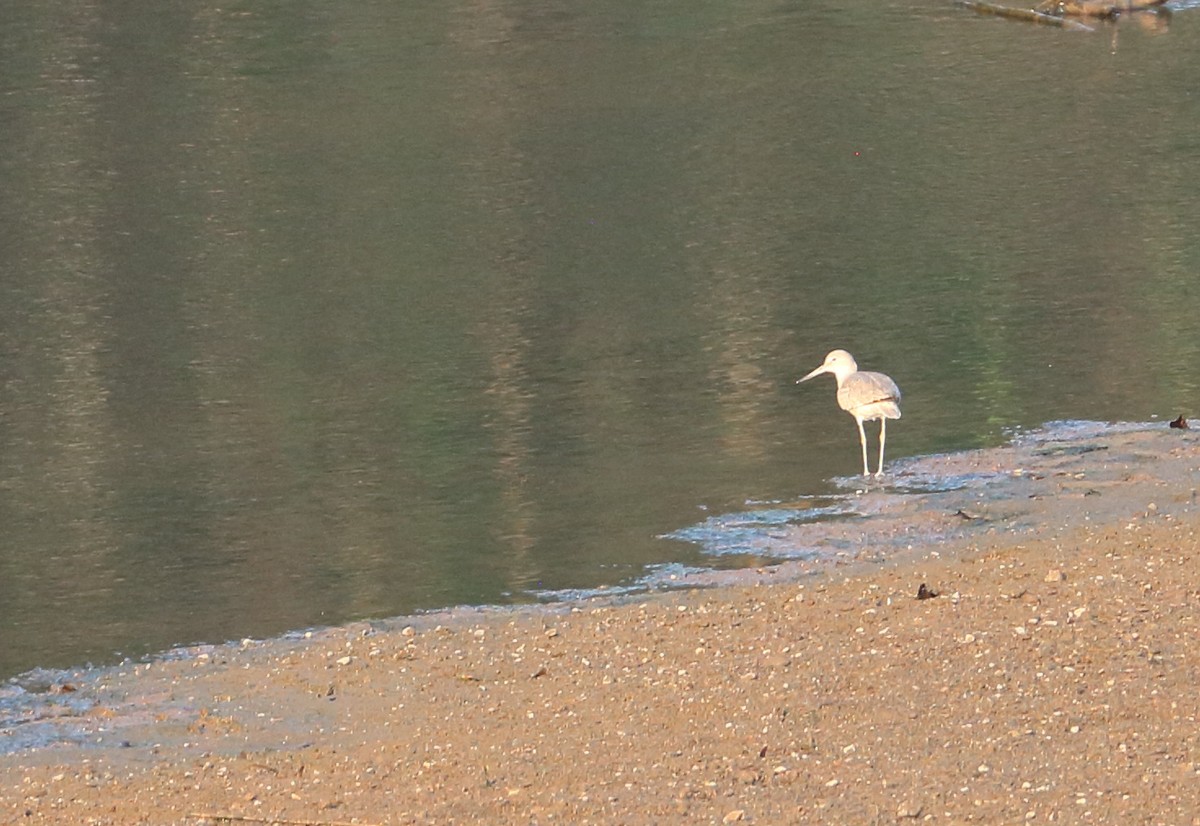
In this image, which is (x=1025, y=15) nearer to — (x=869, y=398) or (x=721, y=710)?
(x=869, y=398)

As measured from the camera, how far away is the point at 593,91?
26.6 meters

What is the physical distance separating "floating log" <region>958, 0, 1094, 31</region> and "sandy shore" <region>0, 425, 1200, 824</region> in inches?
842

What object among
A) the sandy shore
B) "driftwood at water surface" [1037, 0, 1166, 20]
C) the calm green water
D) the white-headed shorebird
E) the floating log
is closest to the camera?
the sandy shore

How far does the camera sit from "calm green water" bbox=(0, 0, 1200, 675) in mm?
11742

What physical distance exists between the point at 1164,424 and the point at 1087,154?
10337 mm

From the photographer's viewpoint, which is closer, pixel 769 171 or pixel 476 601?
pixel 476 601

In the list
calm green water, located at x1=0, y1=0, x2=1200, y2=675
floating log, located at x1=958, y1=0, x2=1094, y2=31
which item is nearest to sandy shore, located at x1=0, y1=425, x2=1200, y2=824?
calm green water, located at x1=0, y1=0, x2=1200, y2=675

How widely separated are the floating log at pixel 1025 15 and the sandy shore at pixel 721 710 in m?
21.4

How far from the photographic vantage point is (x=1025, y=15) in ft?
103

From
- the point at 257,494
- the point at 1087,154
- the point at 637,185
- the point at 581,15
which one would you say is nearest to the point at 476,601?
the point at 257,494

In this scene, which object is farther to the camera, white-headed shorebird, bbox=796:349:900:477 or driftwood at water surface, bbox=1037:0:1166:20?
driftwood at water surface, bbox=1037:0:1166:20

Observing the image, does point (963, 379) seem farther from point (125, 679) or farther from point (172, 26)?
point (172, 26)

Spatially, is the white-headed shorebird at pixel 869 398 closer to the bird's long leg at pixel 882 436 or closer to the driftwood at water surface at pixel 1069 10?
the bird's long leg at pixel 882 436

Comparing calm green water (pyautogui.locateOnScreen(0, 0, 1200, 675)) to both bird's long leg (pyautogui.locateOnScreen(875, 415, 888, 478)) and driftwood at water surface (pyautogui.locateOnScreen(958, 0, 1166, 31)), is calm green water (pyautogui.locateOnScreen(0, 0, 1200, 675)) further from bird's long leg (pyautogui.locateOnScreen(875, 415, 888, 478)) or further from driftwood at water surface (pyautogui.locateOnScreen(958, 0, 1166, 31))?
driftwood at water surface (pyautogui.locateOnScreen(958, 0, 1166, 31))
